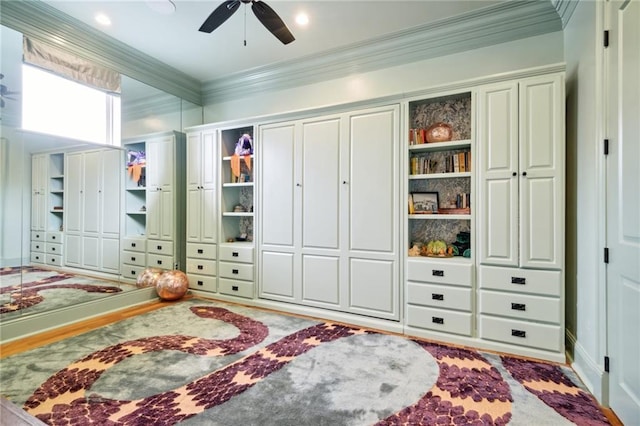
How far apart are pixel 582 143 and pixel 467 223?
1.12m

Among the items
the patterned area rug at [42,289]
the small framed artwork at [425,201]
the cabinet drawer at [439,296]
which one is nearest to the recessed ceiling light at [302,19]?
the small framed artwork at [425,201]

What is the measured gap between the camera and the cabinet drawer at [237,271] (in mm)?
3703

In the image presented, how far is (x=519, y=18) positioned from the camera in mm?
2773

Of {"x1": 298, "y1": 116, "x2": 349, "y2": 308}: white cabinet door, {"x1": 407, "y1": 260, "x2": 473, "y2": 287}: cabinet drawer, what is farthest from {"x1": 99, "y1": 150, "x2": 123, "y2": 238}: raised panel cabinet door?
{"x1": 407, "y1": 260, "x2": 473, "y2": 287}: cabinet drawer

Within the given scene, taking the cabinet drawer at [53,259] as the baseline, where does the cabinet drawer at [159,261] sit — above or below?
below

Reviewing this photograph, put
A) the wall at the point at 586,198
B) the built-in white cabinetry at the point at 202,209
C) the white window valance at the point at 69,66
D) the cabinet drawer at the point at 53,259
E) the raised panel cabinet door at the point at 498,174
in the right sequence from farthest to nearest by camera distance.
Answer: the built-in white cabinetry at the point at 202,209, the cabinet drawer at the point at 53,259, the white window valance at the point at 69,66, the raised panel cabinet door at the point at 498,174, the wall at the point at 586,198

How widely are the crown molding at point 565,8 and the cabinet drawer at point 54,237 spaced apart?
199 inches

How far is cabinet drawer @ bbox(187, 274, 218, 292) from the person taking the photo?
155 inches

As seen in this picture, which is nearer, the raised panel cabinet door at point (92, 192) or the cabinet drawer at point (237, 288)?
the raised panel cabinet door at point (92, 192)

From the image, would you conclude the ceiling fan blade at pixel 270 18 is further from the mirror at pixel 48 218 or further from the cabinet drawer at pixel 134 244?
the cabinet drawer at pixel 134 244

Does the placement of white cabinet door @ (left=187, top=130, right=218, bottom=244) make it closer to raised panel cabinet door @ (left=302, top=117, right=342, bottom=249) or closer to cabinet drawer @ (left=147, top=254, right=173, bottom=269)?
cabinet drawer @ (left=147, top=254, right=173, bottom=269)

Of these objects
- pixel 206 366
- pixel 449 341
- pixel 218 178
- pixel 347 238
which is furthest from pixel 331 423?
pixel 218 178

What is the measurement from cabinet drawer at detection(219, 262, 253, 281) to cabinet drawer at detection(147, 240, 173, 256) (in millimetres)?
812

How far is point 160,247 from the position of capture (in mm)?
4035
